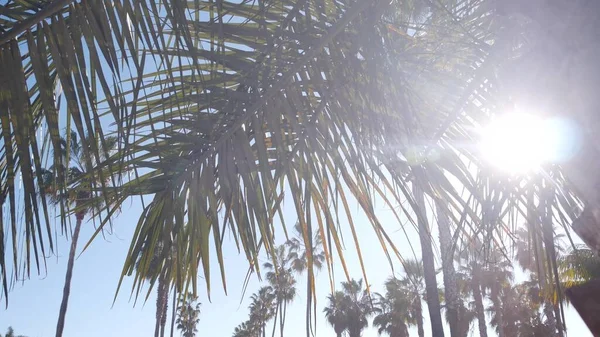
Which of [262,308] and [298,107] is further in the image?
[262,308]

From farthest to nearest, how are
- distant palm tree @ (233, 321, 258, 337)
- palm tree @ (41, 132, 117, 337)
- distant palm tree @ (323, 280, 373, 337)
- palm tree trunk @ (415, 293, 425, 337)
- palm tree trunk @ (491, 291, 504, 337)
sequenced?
distant palm tree @ (233, 321, 258, 337), distant palm tree @ (323, 280, 373, 337), palm tree trunk @ (415, 293, 425, 337), palm tree trunk @ (491, 291, 504, 337), palm tree @ (41, 132, 117, 337)

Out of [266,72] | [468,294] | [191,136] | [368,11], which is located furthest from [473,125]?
[468,294]

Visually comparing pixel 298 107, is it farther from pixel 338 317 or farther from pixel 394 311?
pixel 338 317

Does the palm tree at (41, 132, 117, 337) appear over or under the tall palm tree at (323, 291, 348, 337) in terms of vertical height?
under

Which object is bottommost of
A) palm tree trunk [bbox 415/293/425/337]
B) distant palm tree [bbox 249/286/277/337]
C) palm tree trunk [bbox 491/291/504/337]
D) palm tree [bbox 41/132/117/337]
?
palm tree [bbox 41/132/117/337]

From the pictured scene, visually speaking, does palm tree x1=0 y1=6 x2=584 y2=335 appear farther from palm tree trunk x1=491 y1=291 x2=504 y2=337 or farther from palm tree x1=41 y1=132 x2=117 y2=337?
palm tree trunk x1=491 y1=291 x2=504 y2=337

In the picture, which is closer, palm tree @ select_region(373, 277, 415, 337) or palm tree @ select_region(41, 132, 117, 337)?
palm tree @ select_region(41, 132, 117, 337)

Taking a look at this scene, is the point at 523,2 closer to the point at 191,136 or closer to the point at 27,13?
the point at 191,136

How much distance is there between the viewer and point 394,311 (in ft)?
97.6

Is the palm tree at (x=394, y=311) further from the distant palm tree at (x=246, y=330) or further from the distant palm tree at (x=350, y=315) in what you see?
the distant palm tree at (x=246, y=330)

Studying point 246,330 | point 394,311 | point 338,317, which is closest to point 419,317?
point 394,311

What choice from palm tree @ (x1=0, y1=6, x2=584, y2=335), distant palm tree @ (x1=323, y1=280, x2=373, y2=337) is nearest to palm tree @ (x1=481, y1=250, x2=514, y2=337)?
distant palm tree @ (x1=323, y1=280, x2=373, y2=337)

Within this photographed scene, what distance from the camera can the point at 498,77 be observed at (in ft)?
5.29

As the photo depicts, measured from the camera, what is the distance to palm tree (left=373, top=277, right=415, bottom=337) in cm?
2892
